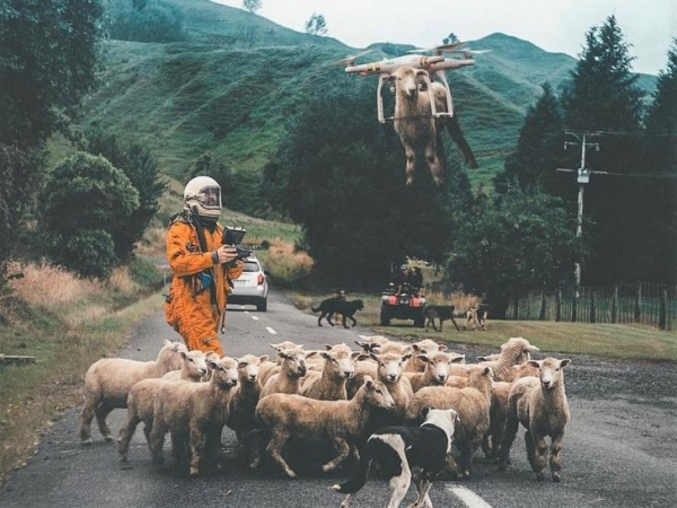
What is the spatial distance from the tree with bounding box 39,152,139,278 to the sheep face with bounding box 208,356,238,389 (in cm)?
1764

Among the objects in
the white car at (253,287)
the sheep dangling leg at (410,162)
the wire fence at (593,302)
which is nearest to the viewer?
the sheep dangling leg at (410,162)

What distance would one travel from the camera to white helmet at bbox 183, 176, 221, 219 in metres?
7.65

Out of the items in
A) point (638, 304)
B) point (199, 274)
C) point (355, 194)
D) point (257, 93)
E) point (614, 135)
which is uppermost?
point (257, 93)

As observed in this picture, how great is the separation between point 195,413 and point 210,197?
67.8 inches

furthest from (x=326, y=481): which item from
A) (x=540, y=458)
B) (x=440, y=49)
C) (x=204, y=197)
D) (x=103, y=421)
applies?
(x=440, y=49)

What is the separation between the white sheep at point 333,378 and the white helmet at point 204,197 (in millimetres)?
1439

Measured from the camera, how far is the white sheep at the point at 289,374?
728 cm

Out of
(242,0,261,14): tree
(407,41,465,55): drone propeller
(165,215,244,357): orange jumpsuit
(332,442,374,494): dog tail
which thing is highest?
(242,0,261,14): tree

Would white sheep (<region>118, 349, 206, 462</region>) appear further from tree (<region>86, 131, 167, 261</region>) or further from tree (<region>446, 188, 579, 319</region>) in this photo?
tree (<region>86, 131, 167, 261</region>)

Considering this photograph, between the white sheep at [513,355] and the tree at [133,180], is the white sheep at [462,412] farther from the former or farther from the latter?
the tree at [133,180]

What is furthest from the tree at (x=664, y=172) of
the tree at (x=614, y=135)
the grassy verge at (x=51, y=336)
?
the grassy verge at (x=51, y=336)

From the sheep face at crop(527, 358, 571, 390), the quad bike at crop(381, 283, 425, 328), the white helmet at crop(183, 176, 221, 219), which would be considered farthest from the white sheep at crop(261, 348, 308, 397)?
the quad bike at crop(381, 283, 425, 328)

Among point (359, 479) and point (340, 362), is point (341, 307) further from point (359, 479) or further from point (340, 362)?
Result: point (359, 479)

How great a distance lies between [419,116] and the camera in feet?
27.7
